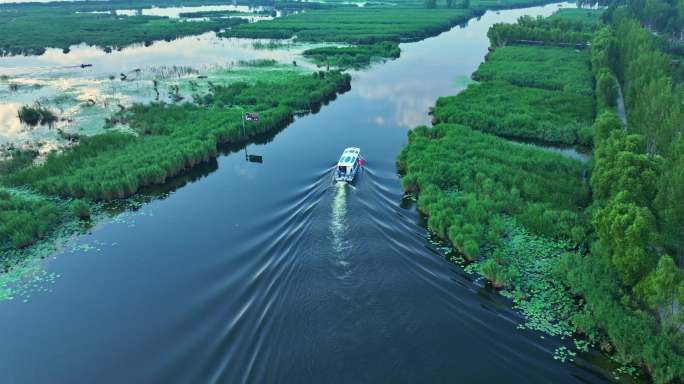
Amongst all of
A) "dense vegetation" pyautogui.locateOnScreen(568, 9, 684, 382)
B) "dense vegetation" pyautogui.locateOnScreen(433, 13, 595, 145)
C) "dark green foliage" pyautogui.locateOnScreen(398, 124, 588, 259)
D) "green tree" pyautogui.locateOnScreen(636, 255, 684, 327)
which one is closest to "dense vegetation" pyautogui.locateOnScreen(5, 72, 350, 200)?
"dark green foliage" pyautogui.locateOnScreen(398, 124, 588, 259)

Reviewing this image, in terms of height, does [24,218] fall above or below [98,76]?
below

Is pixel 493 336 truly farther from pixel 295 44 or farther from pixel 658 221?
pixel 295 44

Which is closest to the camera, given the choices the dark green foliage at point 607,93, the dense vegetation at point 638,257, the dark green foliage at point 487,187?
the dense vegetation at point 638,257

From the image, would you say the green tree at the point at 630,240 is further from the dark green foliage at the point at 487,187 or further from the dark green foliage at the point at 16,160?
the dark green foliage at the point at 16,160

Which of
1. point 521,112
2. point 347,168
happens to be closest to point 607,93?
point 521,112

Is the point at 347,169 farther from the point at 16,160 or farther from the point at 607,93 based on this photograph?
the point at 607,93

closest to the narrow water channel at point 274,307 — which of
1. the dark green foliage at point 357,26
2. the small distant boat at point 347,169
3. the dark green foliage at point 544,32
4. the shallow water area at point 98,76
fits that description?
the small distant boat at point 347,169

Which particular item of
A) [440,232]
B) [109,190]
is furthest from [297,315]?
[109,190]
